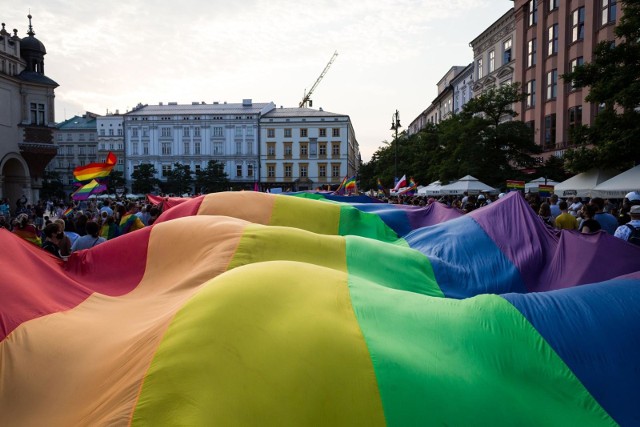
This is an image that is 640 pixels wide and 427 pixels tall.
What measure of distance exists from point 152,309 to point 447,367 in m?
2.14

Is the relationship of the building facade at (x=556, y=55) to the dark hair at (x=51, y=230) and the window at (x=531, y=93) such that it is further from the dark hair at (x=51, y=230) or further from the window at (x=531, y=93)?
the dark hair at (x=51, y=230)

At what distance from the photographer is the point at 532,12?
39.1 m

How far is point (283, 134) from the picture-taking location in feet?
281

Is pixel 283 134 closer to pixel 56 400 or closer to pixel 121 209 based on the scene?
pixel 121 209

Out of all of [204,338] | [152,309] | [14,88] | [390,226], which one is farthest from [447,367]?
[14,88]

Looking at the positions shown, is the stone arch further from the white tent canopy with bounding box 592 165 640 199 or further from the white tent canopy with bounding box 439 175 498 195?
the white tent canopy with bounding box 592 165 640 199

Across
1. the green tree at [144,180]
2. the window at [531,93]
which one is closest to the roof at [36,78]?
the green tree at [144,180]

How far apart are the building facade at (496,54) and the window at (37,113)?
121ft

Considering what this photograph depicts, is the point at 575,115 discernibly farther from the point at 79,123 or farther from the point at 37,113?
the point at 79,123

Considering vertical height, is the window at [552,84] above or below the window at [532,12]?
below

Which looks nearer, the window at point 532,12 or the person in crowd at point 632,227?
the person in crowd at point 632,227

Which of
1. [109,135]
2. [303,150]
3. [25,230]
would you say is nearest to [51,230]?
[25,230]

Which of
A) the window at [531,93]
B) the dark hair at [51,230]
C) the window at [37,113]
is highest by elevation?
the window at [531,93]

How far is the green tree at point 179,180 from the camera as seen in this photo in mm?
77750
